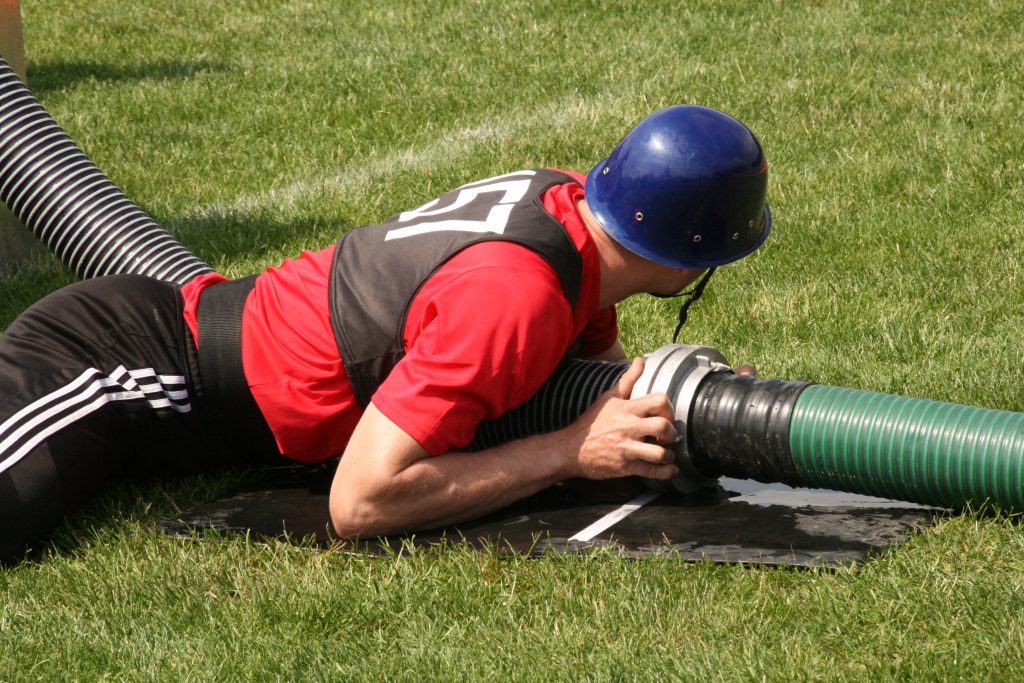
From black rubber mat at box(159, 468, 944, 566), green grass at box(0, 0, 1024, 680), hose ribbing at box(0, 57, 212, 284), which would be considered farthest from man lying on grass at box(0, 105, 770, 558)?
hose ribbing at box(0, 57, 212, 284)

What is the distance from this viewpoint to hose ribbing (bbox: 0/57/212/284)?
5469 millimetres

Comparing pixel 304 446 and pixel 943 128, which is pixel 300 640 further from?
pixel 943 128

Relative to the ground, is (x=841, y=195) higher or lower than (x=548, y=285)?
lower

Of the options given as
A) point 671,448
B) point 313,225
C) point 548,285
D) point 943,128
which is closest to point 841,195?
point 943,128

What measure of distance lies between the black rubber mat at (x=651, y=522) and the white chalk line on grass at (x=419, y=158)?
3.81 meters

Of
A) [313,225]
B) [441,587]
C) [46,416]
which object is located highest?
[46,416]

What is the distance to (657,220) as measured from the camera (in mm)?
3943

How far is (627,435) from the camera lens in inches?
157

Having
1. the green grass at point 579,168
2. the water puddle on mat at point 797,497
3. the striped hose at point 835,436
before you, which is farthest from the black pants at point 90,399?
the water puddle on mat at point 797,497

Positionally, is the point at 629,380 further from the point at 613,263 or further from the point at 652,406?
the point at 613,263

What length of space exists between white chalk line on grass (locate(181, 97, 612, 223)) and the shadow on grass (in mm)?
3123

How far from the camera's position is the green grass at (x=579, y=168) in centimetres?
337

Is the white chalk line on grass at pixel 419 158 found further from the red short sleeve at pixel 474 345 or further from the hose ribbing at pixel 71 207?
the red short sleeve at pixel 474 345

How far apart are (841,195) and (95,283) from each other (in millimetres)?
4363
